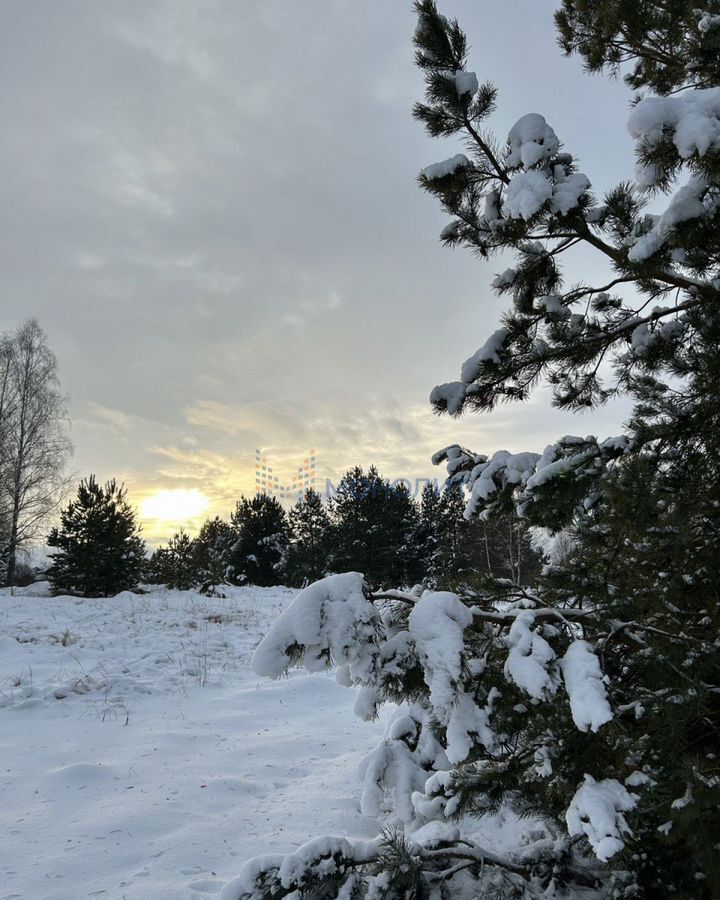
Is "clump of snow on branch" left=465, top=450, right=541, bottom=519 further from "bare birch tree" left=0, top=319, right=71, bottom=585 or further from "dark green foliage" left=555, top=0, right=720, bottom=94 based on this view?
"bare birch tree" left=0, top=319, right=71, bottom=585

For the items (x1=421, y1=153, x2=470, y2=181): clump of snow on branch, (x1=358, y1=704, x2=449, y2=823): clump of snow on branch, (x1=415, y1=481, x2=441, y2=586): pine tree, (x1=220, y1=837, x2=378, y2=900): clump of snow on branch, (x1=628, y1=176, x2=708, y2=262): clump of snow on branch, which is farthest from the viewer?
(x1=415, y1=481, x2=441, y2=586): pine tree

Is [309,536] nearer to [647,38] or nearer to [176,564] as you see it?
[176,564]

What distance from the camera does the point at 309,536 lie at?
1107 inches

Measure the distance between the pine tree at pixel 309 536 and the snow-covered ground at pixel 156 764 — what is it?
61.4ft

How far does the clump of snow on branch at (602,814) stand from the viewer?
1.24m

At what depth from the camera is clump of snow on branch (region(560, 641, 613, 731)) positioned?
125cm

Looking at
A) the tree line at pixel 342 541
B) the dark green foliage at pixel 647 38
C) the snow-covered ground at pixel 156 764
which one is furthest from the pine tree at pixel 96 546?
the dark green foliage at pixel 647 38

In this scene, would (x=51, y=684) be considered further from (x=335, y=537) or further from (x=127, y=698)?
(x=335, y=537)

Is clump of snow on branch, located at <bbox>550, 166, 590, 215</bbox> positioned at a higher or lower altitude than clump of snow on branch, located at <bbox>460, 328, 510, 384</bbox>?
higher

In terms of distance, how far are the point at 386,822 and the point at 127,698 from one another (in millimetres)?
3207

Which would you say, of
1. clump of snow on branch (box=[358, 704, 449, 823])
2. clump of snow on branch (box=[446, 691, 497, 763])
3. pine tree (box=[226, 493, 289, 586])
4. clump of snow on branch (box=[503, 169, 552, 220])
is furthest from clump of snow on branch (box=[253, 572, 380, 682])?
pine tree (box=[226, 493, 289, 586])

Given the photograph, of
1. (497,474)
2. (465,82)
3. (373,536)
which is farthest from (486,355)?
(373,536)

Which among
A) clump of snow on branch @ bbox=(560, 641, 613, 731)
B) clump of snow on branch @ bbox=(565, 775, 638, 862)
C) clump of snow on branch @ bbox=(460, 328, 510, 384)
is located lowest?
clump of snow on branch @ bbox=(565, 775, 638, 862)

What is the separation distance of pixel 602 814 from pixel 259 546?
91.6ft
